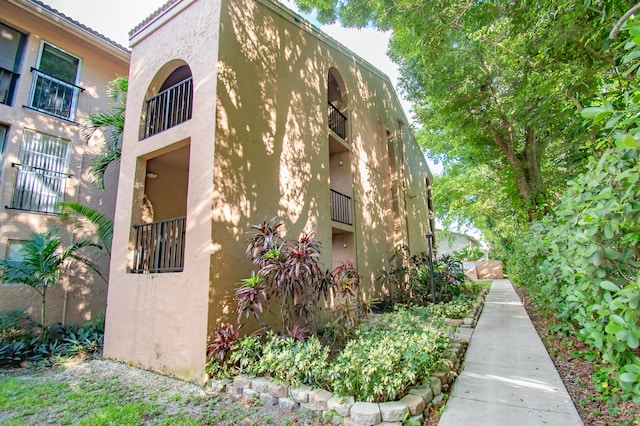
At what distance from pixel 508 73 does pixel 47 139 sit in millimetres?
12266

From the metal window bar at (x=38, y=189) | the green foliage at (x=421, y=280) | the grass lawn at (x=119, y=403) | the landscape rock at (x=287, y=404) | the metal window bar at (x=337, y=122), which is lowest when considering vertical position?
the grass lawn at (x=119, y=403)

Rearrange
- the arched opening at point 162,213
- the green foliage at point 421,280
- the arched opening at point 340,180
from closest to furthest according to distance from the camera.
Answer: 1. the arched opening at point 162,213
2. the arched opening at point 340,180
3. the green foliage at point 421,280

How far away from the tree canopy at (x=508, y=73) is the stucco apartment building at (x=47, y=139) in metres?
7.82

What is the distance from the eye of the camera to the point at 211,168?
16.0 feet

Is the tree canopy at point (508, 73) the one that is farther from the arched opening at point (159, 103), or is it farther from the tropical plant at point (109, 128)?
the tropical plant at point (109, 128)

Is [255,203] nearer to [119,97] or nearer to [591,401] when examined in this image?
[591,401]

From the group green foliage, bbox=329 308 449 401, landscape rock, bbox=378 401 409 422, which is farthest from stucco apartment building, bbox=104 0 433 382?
landscape rock, bbox=378 401 409 422

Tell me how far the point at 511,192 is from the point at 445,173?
293 inches

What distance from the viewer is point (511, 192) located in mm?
12414

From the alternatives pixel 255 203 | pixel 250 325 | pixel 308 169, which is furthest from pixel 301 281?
pixel 308 169

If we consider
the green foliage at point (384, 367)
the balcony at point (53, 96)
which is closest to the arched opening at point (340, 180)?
the green foliage at point (384, 367)

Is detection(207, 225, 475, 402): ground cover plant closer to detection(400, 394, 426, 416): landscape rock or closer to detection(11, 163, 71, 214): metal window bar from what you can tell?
detection(400, 394, 426, 416): landscape rock

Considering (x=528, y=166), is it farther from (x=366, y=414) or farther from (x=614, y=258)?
(x=366, y=414)

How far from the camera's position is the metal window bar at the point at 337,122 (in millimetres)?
8875
